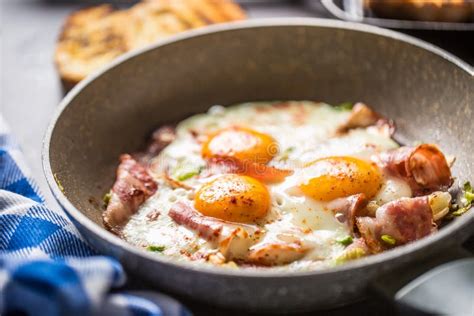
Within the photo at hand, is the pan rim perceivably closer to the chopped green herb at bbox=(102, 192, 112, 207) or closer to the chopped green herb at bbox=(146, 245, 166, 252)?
the chopped green herb at bbox=(146, 245, 166, 252)

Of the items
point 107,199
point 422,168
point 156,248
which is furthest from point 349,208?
point 107,199

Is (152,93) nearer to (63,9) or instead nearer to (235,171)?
(235,171)

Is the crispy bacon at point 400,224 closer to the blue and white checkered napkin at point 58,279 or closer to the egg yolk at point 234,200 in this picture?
the egg yolk at point 234,200

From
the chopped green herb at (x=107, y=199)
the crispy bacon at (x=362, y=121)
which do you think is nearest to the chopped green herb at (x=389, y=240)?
the crispy bacon at (x=362, y=121)

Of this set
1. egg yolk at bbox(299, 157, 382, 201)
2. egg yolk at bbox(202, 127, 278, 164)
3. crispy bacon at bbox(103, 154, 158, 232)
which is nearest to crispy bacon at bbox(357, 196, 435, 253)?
egg yolk at bbox(299, 157, 382, 201)

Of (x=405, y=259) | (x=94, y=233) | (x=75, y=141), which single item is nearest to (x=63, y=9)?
(x=75, y=141)

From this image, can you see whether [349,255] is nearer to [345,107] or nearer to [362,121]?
[362,121]
